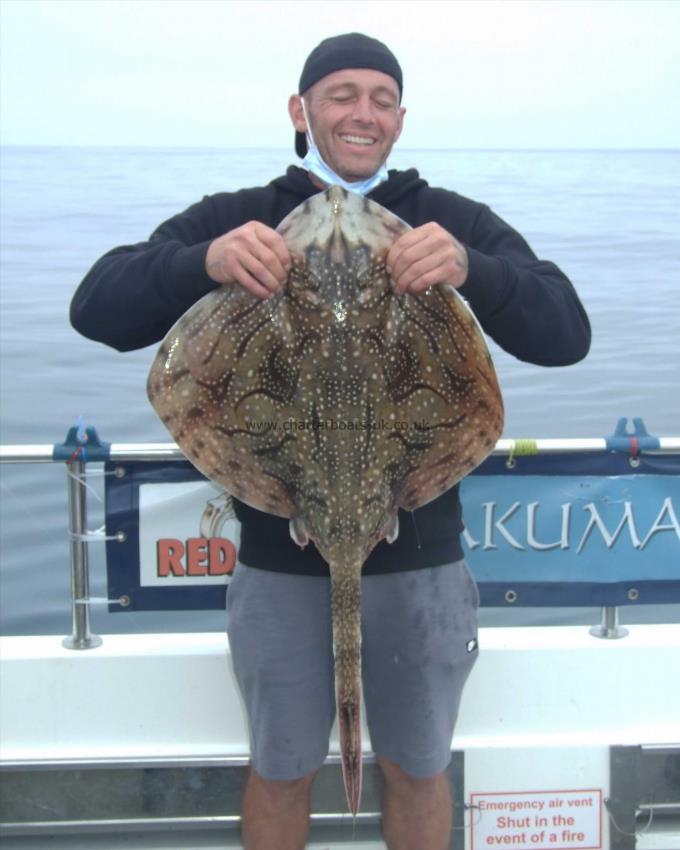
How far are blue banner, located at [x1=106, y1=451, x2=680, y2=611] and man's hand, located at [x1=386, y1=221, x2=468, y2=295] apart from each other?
1.37 m

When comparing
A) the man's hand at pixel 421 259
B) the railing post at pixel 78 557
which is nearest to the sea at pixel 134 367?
the railing post at pixel 78 557

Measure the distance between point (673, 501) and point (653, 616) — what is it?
120 inches

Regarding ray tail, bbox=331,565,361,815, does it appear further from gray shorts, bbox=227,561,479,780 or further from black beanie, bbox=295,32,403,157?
black beanie, bbox=295,32,403,157

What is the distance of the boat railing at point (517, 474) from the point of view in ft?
10.2

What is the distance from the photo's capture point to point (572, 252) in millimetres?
23406

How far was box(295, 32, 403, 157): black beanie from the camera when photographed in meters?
2.40

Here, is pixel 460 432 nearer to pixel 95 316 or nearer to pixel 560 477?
pixel 95 316

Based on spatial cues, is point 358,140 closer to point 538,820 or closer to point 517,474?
point 517,474

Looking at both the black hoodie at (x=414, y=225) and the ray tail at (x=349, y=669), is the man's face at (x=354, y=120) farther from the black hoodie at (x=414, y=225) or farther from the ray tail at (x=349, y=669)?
the ray tail at (x=349, y=669)

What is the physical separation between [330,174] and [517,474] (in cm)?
132

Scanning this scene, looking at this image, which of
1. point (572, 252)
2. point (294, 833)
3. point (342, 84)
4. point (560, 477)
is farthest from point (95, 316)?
point (572, 252)

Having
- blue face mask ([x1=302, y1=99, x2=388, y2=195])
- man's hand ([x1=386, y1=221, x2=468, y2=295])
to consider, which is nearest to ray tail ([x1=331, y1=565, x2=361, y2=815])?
man's hand ([x1=386, y1=221, x2=468, y2=295])

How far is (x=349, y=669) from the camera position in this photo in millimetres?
2078

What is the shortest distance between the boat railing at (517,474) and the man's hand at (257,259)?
1.22 m
